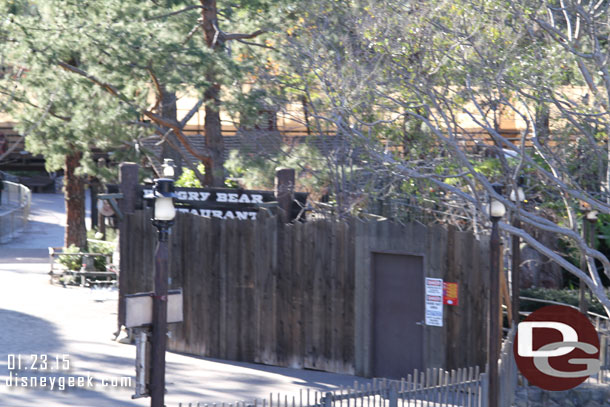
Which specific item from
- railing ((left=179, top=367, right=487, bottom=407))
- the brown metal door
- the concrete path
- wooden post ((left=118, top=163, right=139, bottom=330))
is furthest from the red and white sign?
wooden post ((left=118, top=163, right=139, bottom=330))

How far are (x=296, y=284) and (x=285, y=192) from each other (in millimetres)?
2060

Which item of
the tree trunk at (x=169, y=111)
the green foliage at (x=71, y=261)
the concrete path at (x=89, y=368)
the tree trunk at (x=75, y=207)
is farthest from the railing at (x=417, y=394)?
the tree trunk at (x=75, y=207)

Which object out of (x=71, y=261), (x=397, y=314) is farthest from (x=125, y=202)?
(x=71, y=261)

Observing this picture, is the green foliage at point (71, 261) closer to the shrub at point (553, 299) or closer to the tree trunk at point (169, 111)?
the tree trunk at point (169, 111)

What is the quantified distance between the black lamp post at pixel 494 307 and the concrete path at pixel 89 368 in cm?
319

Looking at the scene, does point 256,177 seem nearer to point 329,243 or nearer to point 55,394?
point 329,243

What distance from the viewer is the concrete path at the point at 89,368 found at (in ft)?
41.7

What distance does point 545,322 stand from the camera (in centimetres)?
1471

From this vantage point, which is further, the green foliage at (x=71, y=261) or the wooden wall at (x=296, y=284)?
the green foliage at (x=71, y=261)

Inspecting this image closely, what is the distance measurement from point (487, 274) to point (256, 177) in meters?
8.06

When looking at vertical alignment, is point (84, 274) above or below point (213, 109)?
below

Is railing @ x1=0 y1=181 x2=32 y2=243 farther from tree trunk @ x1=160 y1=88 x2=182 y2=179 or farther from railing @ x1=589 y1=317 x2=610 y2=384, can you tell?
railing @ x1=589 y1=317 x2=610 y2=384
